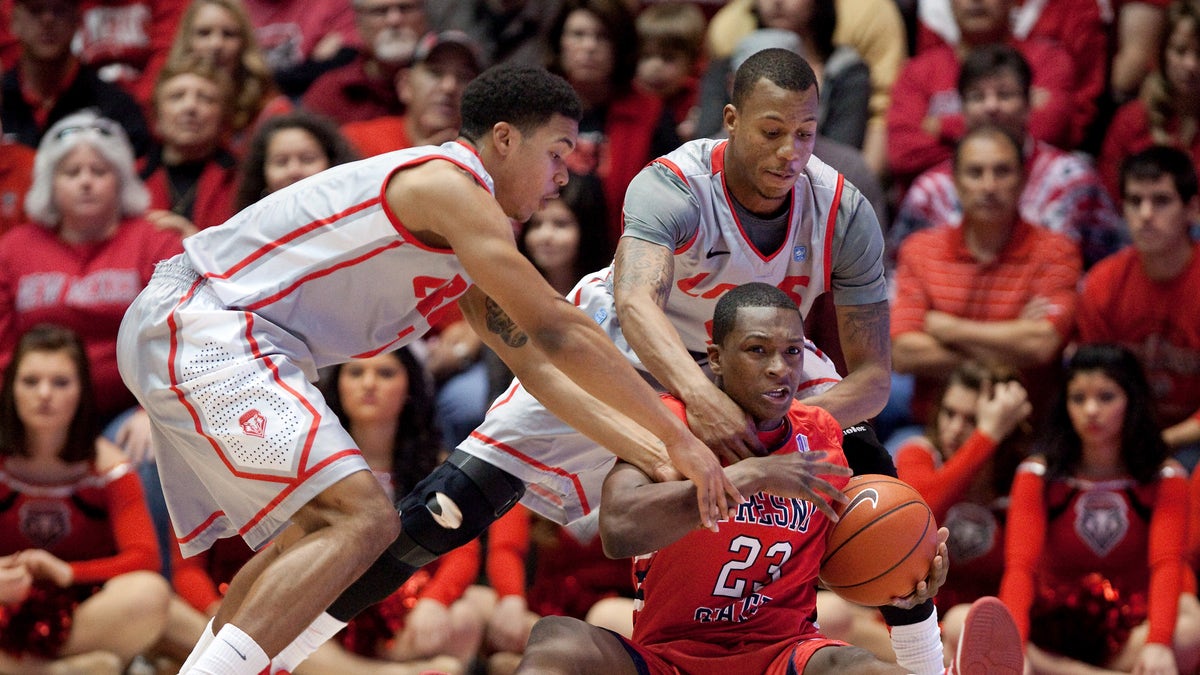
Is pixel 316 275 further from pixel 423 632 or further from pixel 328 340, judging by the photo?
pixel 423 632

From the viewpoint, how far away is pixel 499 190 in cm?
449

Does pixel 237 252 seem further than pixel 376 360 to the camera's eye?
No

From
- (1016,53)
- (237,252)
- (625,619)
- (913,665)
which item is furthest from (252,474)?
(1016,53)

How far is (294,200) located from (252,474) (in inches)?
30.7

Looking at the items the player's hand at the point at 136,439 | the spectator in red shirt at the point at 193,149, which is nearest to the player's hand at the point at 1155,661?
the player's hand at the point at 136,439

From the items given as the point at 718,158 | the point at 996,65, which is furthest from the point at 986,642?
the point at 996,65

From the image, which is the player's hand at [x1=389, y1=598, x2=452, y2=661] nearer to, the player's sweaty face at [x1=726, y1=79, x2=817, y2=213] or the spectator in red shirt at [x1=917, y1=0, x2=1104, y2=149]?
the player's sweaty face at [x1=726, y1=79, x2=817, y2=213]

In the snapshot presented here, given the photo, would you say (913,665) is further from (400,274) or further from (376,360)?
(376,360)

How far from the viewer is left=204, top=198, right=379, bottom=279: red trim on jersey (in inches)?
172

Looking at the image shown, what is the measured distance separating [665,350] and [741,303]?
0.24 m

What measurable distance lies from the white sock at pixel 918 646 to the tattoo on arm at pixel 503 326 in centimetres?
142

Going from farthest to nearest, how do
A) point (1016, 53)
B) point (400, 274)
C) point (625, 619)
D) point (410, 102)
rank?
point (410, 102)
point (1016, 53)
point (625, 619)
point (400, 274)

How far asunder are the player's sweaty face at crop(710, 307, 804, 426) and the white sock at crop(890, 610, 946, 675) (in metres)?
1.00

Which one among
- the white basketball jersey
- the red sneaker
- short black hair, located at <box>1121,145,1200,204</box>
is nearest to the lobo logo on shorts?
the white basketball jersey
